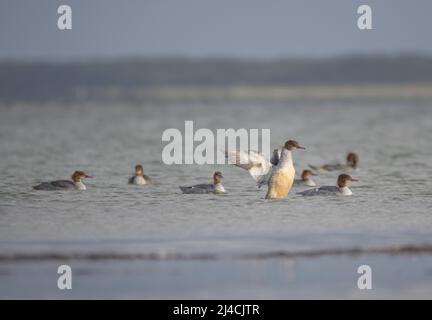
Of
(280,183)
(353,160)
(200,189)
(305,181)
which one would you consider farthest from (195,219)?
(353,160)

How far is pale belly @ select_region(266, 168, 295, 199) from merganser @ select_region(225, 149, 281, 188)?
0.14 meters

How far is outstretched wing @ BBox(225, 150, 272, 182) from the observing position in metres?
15.2

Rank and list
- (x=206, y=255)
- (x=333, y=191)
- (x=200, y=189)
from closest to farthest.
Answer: (x=206, y=255) < (x=333, y=191) < (x=200, y=189)

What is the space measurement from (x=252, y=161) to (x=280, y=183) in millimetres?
459

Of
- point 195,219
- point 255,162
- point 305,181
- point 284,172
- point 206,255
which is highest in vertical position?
point 305,181

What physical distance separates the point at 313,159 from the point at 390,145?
3970 millimetres

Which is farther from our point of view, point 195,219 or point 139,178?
point 139,178

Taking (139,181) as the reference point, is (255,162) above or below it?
below

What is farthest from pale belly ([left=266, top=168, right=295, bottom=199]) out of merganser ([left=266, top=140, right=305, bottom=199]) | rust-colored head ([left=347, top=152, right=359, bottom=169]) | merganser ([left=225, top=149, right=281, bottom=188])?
rust-colored head ([left=347, top=152, right=359, bottom=169])

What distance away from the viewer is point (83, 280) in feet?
35.7

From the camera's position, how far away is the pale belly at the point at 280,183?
603 inches

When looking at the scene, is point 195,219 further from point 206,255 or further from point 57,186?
point 57,186

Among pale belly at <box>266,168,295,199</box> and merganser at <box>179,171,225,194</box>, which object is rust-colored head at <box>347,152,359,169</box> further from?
pale belly at <box>266,168,295,199</box>

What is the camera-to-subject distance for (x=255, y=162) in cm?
1543
